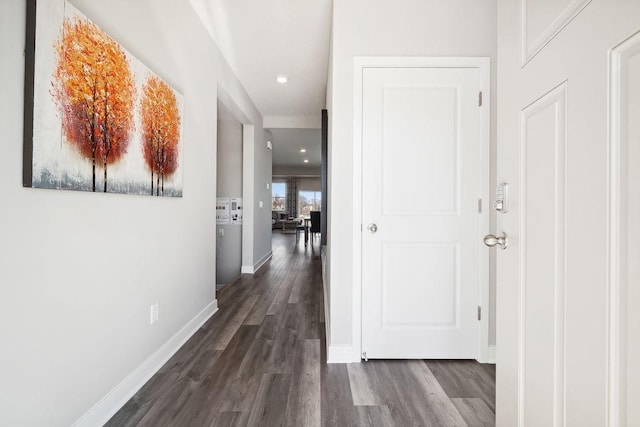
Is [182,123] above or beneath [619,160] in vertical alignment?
above

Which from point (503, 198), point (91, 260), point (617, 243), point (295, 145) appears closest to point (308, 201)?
point (295, 145)

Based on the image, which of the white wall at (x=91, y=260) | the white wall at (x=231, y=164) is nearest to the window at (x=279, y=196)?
the white wall at (x=231, y=164)

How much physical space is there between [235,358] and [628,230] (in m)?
2.08

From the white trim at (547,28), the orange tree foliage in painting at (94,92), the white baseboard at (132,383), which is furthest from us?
the white baseboard at (132,383)

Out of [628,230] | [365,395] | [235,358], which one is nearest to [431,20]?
[628,230]

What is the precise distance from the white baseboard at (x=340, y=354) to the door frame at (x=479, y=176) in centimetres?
3

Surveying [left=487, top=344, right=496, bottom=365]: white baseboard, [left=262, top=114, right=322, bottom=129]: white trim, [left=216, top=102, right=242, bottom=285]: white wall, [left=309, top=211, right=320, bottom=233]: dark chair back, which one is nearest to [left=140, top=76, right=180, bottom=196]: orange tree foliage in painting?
[left=487, top=344, right=496, bottom=365]: white baseboard

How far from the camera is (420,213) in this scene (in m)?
2.01

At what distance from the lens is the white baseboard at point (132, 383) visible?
1347 millimetres

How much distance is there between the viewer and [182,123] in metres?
2.18

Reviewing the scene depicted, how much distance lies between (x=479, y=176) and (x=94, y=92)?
2.16 m

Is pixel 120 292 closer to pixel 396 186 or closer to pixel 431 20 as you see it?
pixel 396 186

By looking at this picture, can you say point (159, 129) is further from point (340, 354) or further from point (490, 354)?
point (490, 354)

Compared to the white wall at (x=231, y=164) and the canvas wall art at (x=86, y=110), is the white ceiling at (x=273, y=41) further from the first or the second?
the canvas wall art at (x=86, y=110)
